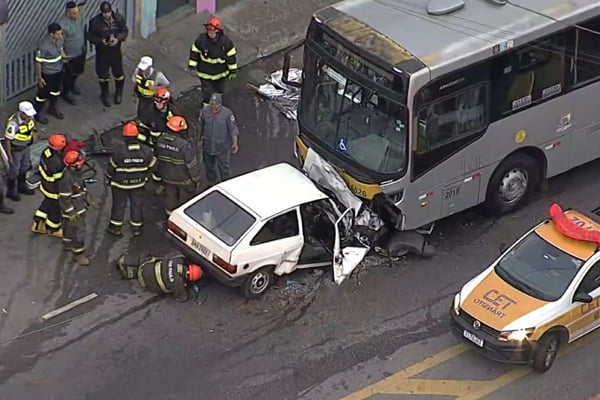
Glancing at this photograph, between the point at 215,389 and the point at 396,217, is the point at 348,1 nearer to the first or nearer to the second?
the point at 396,217

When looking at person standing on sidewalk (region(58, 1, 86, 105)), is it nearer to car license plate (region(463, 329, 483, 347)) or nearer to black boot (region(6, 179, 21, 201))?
black boot (region(6, 179, 21, 201))

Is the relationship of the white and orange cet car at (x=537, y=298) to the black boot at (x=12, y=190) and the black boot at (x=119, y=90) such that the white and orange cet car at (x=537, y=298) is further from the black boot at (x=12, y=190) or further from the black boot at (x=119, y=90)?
the black boot at (x=119, y=90)

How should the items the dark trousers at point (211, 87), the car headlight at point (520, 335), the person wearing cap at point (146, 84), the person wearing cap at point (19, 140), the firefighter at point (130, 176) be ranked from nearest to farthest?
the car headlight at point (520, 335) → the firefighter at point (130, 176) → the person wearing cap at point (19, 140) → the person wearing cap at point (146, 84) → the dark trousers at point (211, 87)

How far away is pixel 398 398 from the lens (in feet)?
47.9

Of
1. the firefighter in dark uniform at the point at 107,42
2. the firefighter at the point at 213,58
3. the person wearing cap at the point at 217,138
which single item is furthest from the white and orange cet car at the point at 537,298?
the firefighter in dark uniform at the point at 107,42

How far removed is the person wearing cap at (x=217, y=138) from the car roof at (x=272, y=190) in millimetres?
1087

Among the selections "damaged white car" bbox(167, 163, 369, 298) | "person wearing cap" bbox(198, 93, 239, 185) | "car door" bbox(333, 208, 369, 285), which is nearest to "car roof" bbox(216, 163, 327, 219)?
"damaged white car" bbox(167, 163, 369, 298)

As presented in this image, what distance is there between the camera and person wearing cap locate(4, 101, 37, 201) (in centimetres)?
1684

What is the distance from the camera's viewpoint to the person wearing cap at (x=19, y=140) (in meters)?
16.8

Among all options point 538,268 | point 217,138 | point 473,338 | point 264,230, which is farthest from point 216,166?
point 538,268

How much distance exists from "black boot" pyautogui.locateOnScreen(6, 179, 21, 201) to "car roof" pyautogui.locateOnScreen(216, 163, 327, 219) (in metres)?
3.13

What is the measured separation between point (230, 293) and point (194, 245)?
2.70 feet

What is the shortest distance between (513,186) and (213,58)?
4743 millimetres

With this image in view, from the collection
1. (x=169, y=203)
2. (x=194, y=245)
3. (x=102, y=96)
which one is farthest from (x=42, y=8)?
(x=194, y=245)
